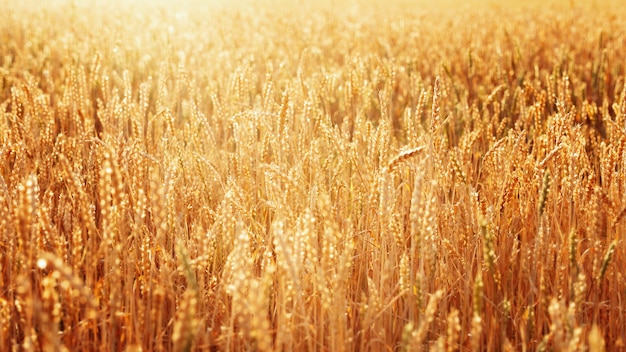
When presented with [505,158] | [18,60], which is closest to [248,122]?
[505,158]

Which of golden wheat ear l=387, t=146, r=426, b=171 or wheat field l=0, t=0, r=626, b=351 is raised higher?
golden wheat ear l=387, t=146, r=426, b=171

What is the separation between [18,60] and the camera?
404 cm

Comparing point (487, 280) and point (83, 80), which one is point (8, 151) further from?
point (487, 280)

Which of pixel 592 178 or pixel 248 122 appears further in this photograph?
pixel 248 122

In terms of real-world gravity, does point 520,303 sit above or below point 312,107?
below

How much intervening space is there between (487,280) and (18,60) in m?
3.35

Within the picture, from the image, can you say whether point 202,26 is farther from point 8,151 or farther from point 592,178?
point 592,178

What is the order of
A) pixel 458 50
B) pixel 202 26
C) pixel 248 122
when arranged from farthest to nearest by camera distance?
pixel 202 26 < pixel 458 50 < pixel 248 122

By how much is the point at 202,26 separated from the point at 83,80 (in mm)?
3806

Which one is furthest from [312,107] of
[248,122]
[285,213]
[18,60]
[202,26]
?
[202,26]

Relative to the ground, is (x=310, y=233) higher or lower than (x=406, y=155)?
lower

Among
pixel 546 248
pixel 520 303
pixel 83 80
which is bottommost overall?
pixel 520 303

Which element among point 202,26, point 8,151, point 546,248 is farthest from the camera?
point 202,26

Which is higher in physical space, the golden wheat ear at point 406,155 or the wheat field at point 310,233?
the golden wheat ear at point 406,155
